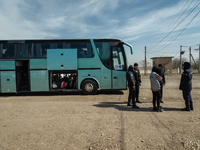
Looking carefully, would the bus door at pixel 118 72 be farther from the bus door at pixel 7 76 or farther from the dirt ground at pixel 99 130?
the bus door at pixel 7 76

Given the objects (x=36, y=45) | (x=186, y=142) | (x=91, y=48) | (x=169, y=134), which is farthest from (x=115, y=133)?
(x=36, y=45)

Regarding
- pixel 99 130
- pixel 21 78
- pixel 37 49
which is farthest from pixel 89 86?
pixel 99 130

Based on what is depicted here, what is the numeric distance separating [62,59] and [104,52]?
8.59 feet

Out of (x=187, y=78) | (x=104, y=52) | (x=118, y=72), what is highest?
(x=104, y=52)

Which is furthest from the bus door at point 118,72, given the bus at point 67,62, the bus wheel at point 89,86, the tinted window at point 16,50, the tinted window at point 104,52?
the tinted window at point 16,50

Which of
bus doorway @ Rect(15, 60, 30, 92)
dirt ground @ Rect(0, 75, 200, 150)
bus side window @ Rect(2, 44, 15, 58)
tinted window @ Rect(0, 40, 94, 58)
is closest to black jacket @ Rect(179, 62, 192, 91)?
dirt ground @ Rect(0, 75, 200, 150)

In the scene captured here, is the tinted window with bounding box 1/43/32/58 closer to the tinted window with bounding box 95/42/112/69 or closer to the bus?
the bus

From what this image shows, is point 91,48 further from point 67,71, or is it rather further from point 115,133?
point 115,133

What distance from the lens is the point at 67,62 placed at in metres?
9.21

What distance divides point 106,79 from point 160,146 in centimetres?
638

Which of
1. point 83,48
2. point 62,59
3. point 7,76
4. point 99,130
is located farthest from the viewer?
point 83,48

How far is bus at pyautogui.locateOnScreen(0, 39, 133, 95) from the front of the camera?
29.9ft

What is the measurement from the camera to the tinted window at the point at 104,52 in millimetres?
9281

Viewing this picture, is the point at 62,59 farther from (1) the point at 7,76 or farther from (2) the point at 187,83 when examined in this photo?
(2) the point at 187,83
